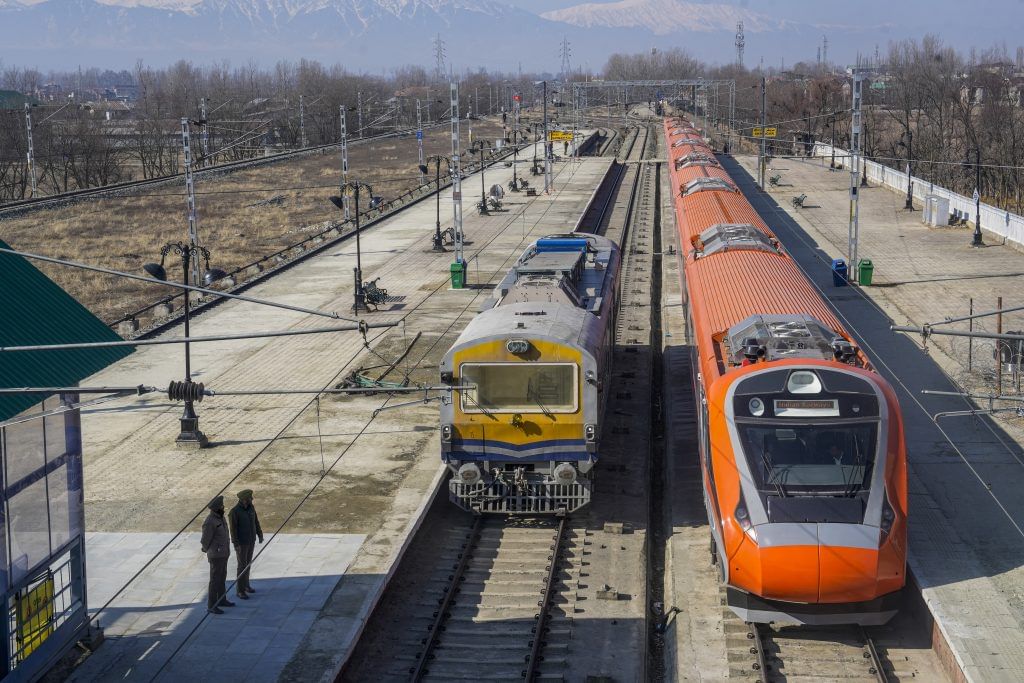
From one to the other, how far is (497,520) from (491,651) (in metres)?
3.93

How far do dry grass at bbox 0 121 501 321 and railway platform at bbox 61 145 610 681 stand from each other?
36.3 ft

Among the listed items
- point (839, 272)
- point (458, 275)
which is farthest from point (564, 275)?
point (839, 272)

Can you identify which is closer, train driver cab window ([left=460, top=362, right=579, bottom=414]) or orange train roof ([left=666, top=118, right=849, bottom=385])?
train driver cab window ([left=460, top=362, right=579, bottom=414])

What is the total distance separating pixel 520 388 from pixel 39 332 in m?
6.13

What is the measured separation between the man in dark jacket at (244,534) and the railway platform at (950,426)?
310 inches

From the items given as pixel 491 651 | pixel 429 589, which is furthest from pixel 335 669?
pixel 429 589

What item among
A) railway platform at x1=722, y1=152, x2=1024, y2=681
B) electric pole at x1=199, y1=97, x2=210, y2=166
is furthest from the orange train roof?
electric pole at x1=199, y1=97, x2=210, y2=166

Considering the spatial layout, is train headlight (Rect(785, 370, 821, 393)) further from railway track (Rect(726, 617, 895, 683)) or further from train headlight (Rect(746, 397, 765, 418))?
railway track (Rect(726, 617, 895, 683))

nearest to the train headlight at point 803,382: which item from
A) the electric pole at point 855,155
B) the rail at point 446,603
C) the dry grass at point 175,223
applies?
the rail at point 446,603

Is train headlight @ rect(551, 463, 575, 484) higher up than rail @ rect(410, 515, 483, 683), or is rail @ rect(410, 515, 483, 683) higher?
train headlight @ rect(551, 463, 575, 484)

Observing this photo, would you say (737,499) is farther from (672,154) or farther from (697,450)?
(672,154)

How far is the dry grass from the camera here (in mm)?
42156

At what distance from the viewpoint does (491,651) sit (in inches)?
509

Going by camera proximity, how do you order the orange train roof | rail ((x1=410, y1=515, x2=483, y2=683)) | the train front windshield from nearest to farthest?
the train front windshield
rail ((x1=410, y1=515, x2=483, y2=683))
the orange train roof
